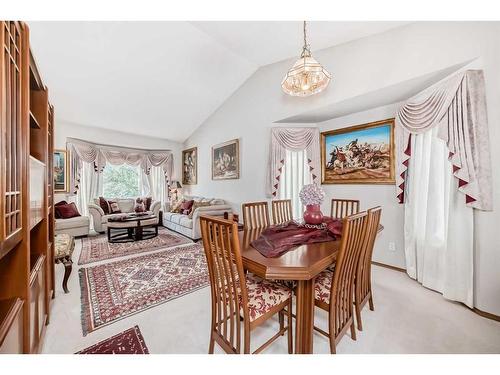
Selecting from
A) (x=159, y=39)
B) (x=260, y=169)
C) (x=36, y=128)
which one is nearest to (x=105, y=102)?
(x=159, y=39)

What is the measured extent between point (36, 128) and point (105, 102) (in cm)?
317

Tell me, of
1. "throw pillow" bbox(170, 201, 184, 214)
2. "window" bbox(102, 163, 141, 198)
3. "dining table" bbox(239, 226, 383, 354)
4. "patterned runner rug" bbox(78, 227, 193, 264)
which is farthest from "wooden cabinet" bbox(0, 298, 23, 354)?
"window" bbox(102, 163, 141, 198)

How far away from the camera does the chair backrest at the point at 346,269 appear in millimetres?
1187

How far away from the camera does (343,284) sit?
4.38 ft

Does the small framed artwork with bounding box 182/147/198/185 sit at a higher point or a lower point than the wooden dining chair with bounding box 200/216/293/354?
higher

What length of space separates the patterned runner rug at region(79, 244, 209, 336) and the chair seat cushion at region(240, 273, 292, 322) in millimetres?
1185

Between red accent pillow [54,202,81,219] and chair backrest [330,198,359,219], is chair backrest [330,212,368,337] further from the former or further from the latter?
A: red accent pillow [54,202,81,219]

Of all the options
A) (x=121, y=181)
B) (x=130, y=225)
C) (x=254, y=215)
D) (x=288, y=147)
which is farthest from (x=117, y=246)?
(x=288, y=147)

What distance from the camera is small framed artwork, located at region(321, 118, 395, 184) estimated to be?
8.96ft

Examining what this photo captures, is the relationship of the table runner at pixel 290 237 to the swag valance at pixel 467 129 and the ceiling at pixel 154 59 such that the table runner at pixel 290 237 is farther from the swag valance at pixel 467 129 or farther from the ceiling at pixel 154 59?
the ceiling at pixel 154 59

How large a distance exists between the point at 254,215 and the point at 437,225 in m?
2.02
